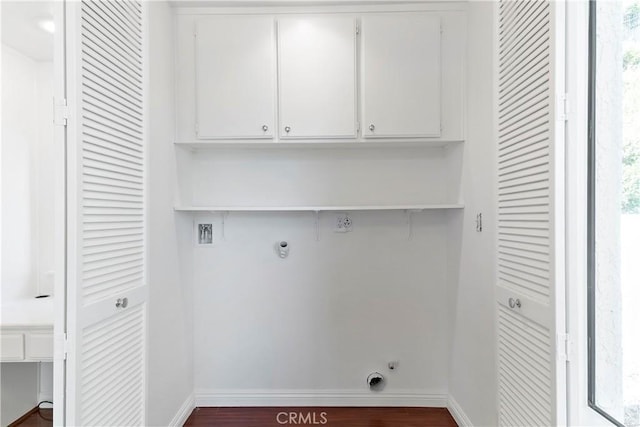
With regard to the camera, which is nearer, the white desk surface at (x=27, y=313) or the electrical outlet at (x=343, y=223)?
the white desk surface at (x=27, y=313)

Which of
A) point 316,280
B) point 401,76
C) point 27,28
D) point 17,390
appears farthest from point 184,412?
point 401,76

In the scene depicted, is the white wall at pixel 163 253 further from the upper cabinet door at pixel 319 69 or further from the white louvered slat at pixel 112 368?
the upper cabinet door at pixel 319 69

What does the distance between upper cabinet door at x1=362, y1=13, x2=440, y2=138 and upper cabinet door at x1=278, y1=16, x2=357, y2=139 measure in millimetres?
106

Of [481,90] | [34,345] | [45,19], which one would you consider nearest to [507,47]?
[481,90]

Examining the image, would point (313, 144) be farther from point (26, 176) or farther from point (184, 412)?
point (184, 412)

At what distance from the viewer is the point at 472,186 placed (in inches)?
79.1

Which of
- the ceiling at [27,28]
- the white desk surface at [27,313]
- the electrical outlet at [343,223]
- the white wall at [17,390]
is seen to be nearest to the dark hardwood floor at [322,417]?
the white wall at [17,390]

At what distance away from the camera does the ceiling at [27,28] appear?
1.72 metres

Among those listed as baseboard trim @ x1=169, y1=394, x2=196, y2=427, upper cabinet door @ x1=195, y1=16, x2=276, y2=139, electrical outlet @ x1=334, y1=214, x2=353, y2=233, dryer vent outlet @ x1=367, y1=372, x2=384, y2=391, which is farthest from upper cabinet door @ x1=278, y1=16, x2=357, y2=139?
baseboard trim @ x1=169, y1=394, x2=196, y2=427

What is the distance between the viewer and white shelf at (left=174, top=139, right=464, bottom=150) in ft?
7.08

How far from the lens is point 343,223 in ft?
8.01

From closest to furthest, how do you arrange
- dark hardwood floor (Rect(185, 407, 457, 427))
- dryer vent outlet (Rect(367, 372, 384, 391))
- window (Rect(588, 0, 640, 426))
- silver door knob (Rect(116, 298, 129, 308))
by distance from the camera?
window (Rect(588, 0, 640, 426)), silver door knob (Rect(116, 298, 129, 308)), dark hardwood floor (Rect(185, 407, 457, 427)), dryer vent outlet (Rect(367, 372, 384, 391))

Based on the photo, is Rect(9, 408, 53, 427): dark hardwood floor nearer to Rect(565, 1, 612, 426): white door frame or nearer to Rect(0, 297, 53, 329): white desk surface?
Rect(0, 297, 53, 329): white desk surface

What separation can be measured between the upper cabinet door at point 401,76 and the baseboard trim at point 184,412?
2.11 metres
